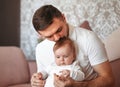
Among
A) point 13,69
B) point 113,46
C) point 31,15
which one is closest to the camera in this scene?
point 113,46

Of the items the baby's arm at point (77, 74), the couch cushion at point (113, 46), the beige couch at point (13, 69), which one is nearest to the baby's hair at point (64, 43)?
the baby's arm at point (77, 74)

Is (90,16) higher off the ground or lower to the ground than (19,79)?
higher

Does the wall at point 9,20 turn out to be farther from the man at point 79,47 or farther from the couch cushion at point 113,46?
the man at point 79,47

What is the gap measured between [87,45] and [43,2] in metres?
2.11

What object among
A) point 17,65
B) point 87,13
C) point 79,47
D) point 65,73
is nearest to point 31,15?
point 87,13

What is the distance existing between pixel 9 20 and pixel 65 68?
2.30 metres

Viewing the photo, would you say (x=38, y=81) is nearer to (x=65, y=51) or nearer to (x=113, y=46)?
(x=65, y=51)

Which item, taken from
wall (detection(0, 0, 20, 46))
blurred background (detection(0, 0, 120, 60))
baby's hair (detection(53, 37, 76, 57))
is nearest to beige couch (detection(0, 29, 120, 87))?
blurred background (detection(0, 0, 120, 60))

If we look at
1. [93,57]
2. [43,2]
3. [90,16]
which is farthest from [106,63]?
[43,2]

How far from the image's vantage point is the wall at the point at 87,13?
125 inches

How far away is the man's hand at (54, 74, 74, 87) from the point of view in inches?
51.3

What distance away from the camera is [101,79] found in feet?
4.63

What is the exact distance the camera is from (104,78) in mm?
1418

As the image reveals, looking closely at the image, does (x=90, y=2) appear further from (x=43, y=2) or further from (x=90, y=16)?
(x=43, y=2)
